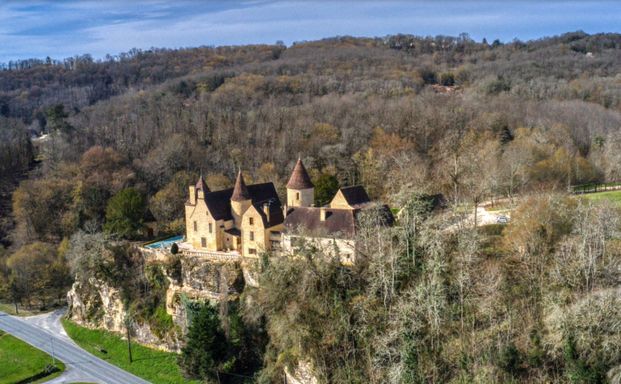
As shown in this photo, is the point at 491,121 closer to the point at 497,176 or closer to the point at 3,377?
the point at 497,176

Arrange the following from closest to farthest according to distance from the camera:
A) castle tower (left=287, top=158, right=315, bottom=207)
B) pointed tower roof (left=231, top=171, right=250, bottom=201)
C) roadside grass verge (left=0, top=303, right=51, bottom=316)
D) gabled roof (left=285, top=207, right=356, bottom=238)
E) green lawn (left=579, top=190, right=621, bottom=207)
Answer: gabled roof (left=285, top=207, right=356, bottom=238) < pointed tower roof (left=231, top=171, right=250, bottom=201) < green lawn (left=579, top=190, right=621, bottom=207) < castle tower (left=287, top=158, right=315, bottom=207) < roadside grass verge (left=0, top=303, right=51, bottom=316)

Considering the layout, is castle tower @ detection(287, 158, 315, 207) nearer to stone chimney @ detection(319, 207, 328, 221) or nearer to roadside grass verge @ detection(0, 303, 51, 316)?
stone chimney @ detection(319, 207, 328, 221)

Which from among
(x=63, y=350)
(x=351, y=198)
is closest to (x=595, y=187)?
(x=351, y=198)

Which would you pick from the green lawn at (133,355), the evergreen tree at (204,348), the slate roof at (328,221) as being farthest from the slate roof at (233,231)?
the green lawn at (133,355)

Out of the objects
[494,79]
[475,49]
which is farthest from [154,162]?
[475,49]

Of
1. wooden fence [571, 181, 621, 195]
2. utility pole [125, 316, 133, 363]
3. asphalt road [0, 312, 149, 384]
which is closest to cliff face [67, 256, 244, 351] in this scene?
utility pole [125, 316, 133, 363]
